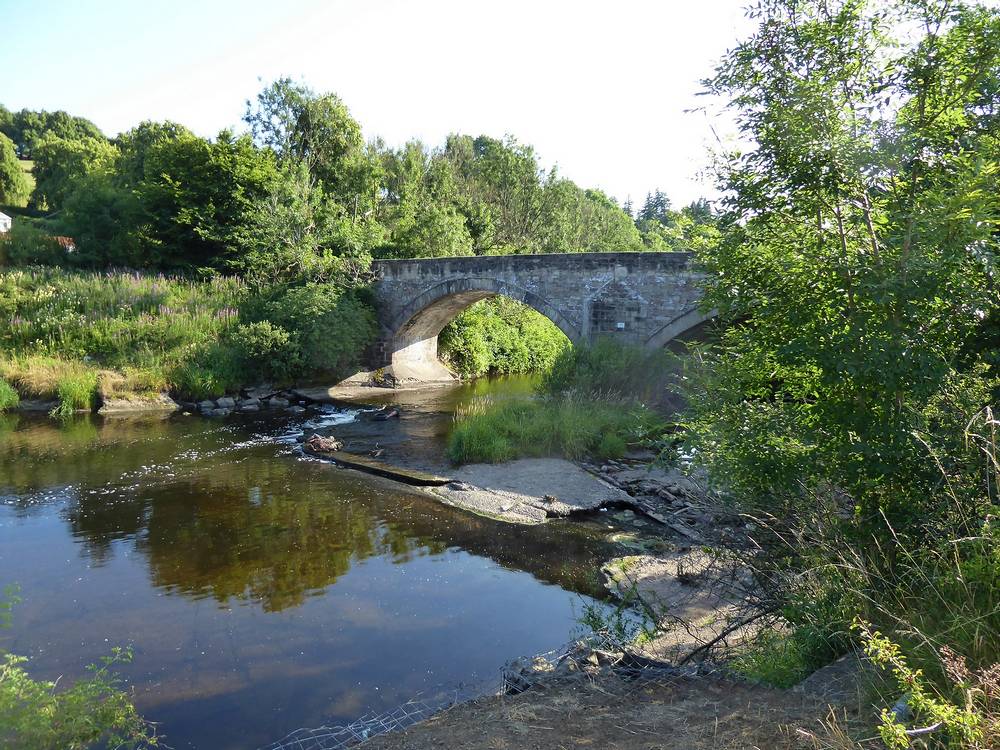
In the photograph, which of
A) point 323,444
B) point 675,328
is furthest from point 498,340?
point 323,444

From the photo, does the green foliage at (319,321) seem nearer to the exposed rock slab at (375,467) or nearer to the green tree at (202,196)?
the green tree at (202,196)

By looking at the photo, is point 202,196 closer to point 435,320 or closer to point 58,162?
point 435,320

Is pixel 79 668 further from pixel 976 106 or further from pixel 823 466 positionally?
pixel 976 106

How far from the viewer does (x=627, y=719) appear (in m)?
3.43

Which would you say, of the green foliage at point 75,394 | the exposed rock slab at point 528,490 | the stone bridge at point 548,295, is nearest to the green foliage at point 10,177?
the stone bridge at point 548,295

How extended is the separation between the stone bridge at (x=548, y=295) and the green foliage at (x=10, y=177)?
1374 inches

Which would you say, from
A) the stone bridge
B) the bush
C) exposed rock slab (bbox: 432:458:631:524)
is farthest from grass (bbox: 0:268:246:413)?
exposed rock slab (bbox: 432:458:631:524)

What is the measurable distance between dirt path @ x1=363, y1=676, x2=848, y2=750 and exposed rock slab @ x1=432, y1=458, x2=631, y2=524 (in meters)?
4.51

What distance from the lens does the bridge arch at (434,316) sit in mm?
A: 17953

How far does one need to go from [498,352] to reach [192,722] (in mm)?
21381

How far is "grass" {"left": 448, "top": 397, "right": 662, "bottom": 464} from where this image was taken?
11.1m

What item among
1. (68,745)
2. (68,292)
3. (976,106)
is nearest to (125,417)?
(68,292)

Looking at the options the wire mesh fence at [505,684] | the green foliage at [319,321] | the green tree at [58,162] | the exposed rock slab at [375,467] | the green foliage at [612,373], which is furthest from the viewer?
the green tree at [58,162]

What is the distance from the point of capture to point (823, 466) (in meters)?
4.22
